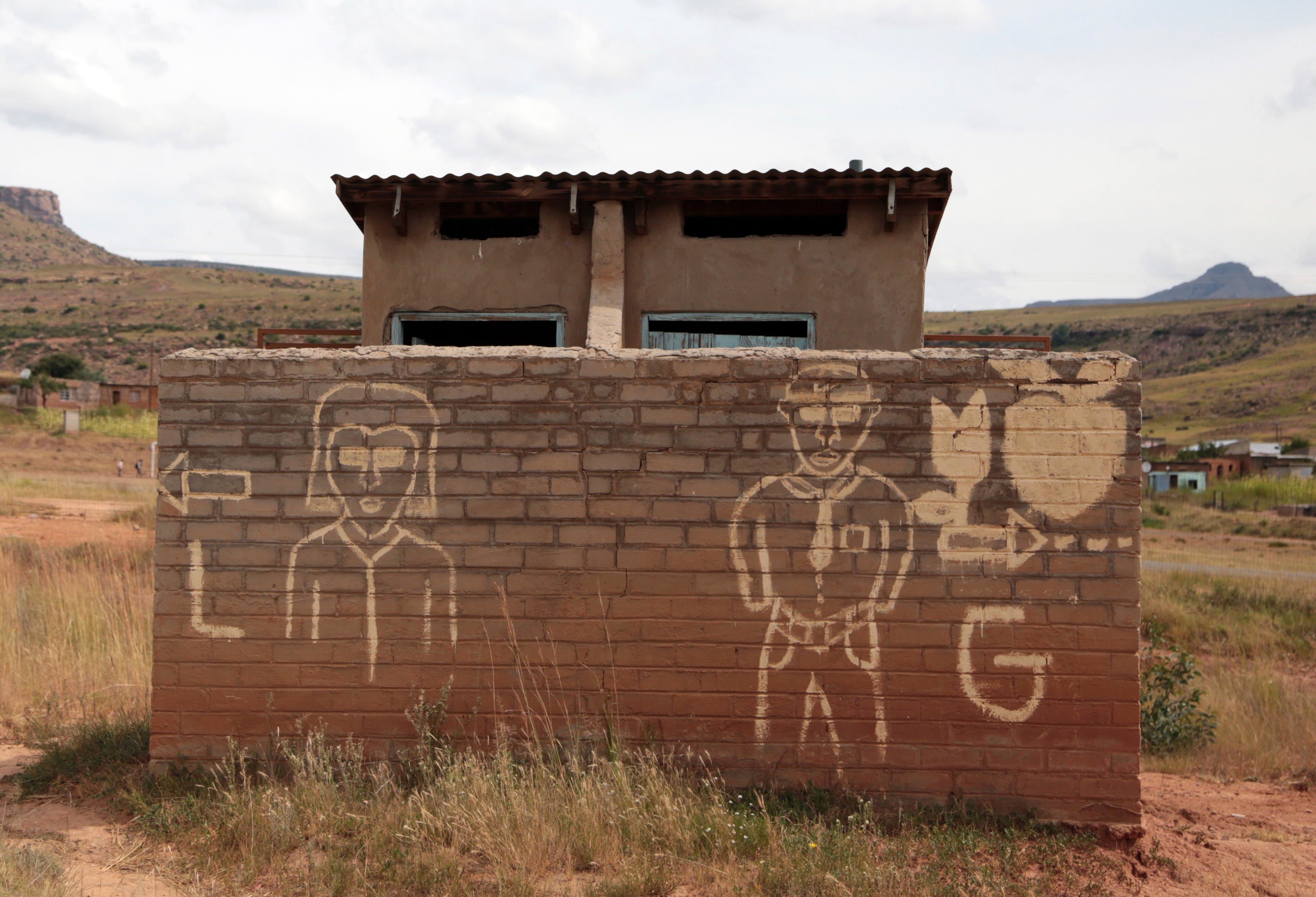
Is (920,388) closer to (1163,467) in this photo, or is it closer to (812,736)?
(812,736)

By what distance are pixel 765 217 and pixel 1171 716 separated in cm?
529

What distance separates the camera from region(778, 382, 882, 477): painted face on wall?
4395 mm

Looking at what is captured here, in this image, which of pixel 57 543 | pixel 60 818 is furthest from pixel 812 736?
pixel 57 543

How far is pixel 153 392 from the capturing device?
38.5 metres

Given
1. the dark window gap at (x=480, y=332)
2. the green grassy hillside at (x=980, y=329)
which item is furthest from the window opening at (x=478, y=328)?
the green grassy hillside at (x=980, y=329)

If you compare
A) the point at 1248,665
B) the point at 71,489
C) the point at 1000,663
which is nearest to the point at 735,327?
the point at 1000,663

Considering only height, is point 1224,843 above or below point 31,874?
below

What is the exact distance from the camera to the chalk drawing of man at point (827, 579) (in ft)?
14.3

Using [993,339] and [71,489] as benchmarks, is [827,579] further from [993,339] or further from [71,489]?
[71,489]

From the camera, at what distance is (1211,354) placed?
69375 millimetres

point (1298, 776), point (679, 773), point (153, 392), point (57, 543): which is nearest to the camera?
point (679, 773)

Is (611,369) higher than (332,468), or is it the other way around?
(611,369)

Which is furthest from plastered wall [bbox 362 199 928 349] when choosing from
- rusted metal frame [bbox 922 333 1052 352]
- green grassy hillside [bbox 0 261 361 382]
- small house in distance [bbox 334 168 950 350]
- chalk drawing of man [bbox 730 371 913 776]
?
green grassy hillside [bbox 0 261 361 382]

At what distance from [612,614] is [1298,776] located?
17.2 feet
